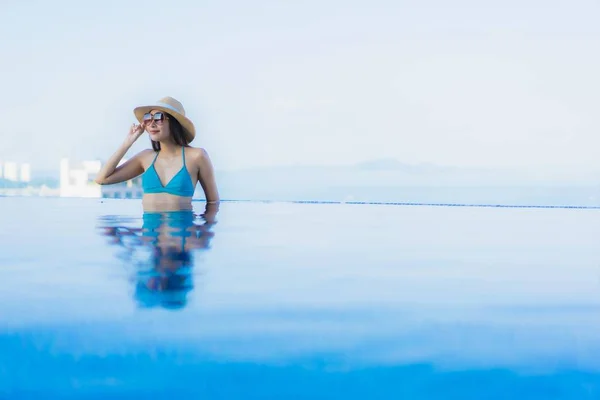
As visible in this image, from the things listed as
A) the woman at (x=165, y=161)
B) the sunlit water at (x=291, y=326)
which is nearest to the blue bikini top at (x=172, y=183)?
the woman at (x=165, y=161)

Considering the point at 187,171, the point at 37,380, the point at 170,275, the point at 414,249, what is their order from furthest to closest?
the point at 187,171 → the point at 414,249 → the point at 170,275 → the point at 37,380

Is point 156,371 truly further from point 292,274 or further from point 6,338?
point 292,274

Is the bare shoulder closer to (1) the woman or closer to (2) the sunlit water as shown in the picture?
(1) the woman

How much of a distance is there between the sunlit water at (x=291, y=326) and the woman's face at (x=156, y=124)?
1277 millimetres

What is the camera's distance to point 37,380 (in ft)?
2.29

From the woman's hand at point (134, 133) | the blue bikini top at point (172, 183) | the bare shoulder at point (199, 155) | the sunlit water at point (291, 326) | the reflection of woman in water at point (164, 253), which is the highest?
the woman's hand at point (134, 133)

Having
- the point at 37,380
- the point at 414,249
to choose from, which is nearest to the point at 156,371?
the point at 37,380

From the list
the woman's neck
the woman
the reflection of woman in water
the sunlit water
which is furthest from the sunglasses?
the sunlit water

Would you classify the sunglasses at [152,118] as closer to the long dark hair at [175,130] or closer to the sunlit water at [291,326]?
the long dark hair at [175,130]

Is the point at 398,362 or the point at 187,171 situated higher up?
the point at 187,171

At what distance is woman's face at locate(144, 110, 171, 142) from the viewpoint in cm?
320

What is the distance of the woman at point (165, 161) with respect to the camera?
3.22 m

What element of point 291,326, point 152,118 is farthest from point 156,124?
point 291,326

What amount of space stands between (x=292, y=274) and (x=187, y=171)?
5.86 ft
